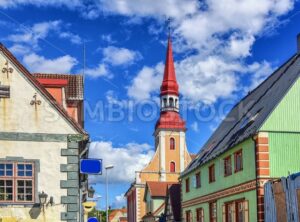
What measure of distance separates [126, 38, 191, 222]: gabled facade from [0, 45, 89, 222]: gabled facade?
6634 centimetres

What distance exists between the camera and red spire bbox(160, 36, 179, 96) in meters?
93.4

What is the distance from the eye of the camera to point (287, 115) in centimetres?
2984

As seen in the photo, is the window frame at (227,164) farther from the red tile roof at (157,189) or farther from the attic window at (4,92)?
the red tile roof at (157,189)

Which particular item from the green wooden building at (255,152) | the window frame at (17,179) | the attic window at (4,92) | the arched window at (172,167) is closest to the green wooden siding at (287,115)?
the green wooden building at (255,152)

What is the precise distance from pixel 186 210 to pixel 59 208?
26780mm

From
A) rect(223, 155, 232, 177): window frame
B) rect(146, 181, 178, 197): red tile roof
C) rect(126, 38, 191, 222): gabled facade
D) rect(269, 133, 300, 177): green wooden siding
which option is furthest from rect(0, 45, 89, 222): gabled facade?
rect(126, 38, 191, 222): gabled facade

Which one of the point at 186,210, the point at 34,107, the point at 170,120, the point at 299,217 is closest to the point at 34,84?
the point at 34,107

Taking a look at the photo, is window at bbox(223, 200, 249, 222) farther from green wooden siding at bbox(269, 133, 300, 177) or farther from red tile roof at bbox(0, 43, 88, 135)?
red tile roof at bbox(0, 43, 88, 135)

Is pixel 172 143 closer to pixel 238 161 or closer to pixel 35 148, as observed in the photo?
pixel 238 161

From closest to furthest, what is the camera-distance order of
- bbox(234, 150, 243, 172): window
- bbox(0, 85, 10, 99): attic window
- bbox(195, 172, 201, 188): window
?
bbox(0, 85, 10, 99): attic window
bbox(234, 150, 243, 172): window
bbox(195, 172, 201, 188): window

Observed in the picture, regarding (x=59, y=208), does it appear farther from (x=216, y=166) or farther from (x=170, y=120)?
(x=170, y=120)

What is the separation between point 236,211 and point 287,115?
6.84 meters

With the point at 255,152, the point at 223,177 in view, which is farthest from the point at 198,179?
the point at 255,152

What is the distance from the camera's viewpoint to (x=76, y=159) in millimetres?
21500
